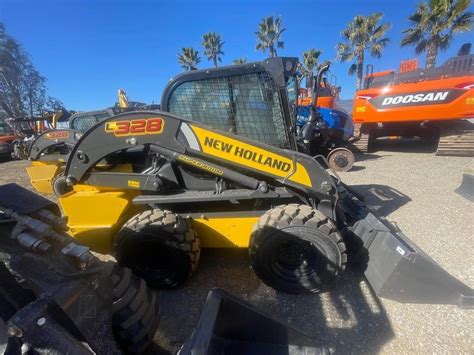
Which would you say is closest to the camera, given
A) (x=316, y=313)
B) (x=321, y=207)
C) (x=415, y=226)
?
(x=316, y=313)

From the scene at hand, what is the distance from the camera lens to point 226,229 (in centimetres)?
268

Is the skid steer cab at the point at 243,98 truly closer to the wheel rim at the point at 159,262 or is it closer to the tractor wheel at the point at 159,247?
the tractor wheel at the point at 159,247

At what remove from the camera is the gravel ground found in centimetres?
193

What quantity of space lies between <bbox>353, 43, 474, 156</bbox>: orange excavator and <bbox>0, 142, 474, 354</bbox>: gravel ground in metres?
4.73

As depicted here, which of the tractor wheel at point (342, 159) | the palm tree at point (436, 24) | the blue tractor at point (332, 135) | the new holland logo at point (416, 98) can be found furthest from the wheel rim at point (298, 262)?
the palm tree at point (436, 24)

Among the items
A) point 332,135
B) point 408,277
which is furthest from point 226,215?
point 332,135

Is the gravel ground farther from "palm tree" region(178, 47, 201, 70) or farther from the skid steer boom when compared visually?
"palm tree" region(178, 47, 201, 70)

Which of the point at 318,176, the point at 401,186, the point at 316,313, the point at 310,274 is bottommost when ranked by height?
the point at 401,186

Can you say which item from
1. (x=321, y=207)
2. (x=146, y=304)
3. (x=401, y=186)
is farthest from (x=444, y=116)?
(x=146, y=304)

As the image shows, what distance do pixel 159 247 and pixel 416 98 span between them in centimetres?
876

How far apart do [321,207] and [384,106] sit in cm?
736

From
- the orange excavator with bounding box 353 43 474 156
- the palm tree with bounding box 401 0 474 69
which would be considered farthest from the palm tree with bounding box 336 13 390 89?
the orange excavator with bounding box 353 43 474 156

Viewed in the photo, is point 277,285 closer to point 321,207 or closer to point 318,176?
point 321,207

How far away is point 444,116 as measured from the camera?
24.8ft
